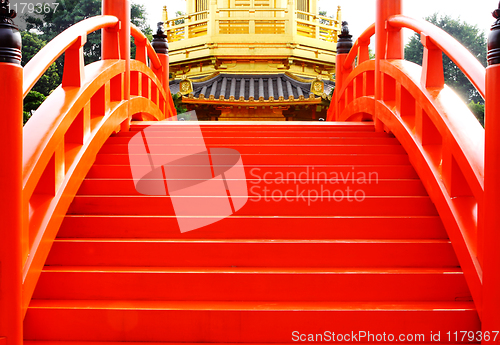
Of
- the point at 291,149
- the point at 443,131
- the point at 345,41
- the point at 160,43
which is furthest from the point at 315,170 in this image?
the point at 160,43

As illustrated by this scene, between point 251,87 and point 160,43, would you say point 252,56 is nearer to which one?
point 251,87

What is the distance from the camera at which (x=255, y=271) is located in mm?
2324

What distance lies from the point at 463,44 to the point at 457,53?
24591mm

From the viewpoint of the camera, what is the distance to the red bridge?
200 centimetres

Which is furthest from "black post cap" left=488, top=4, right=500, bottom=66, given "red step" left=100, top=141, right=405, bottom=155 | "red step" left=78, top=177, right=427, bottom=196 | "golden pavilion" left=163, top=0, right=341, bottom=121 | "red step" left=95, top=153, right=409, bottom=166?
"golden pavilion" left=163, top=0, right=341, bottom=121

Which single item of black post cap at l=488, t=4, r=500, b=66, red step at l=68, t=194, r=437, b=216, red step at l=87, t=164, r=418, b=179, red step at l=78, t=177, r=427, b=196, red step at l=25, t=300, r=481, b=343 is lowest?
red step at l=25, t=300, r=481, b=343

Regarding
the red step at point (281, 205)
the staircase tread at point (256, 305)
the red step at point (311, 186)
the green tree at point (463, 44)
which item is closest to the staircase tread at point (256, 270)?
the staircase tread at point (256, 305)

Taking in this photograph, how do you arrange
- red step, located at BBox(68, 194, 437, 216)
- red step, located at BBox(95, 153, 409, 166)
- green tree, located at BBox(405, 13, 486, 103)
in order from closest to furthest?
red step, located at BBox(68, 194, 437, 216) → red step, located at BBox(95, 153, 409, 166) → green tree, located at BBox(405, 13, 486, 103)

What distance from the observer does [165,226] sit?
265 centimetres

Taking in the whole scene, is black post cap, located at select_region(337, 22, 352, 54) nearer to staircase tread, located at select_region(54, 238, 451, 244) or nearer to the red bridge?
the red bridge

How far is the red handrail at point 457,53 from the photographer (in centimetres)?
212

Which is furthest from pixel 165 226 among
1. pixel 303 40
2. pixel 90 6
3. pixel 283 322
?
pixel 90 6

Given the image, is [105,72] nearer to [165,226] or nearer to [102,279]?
[165,226]

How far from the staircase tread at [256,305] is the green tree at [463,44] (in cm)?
2310
